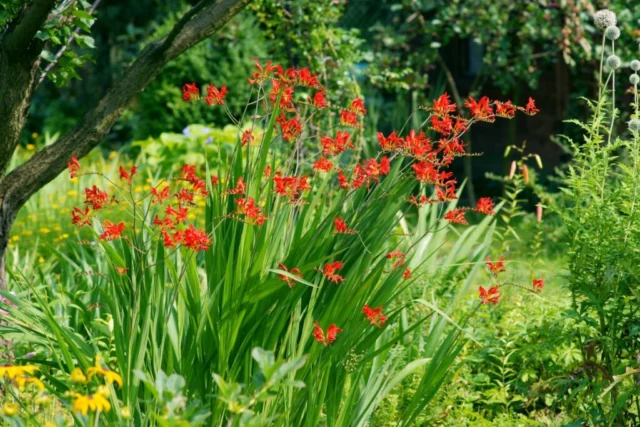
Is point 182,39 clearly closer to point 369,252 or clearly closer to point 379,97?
point 369,252

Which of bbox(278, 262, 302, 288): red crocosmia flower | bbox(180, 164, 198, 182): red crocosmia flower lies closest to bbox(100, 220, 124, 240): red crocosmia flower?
bbox(180, 164, 198, 182): red crocosmia flower

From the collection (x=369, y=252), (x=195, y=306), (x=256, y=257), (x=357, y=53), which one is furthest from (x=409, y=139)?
(x=357, y=53)

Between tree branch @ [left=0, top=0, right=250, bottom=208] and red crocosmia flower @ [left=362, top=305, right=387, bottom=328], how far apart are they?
4.16 ft

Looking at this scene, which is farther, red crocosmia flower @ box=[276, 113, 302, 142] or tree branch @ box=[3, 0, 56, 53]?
tree branch @ box=[3, 0, 56, 53]

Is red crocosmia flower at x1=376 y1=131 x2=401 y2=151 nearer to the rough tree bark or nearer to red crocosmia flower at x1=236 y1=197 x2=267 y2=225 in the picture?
red crocosmia flower at x1=236 y1=197 x2=267 y2=225

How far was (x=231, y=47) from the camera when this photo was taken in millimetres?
9500

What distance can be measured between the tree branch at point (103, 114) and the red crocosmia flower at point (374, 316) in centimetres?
127

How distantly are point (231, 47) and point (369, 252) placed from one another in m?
7.26

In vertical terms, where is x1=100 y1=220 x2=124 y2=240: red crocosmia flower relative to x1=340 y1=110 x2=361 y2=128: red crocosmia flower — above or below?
below

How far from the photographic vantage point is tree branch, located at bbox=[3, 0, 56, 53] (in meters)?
2.84

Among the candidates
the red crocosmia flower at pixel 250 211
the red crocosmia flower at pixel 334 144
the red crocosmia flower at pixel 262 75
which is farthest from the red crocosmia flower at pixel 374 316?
the red crocosmia flower at pixel 262 75

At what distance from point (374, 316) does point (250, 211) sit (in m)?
0.41

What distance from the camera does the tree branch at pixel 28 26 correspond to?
284cm

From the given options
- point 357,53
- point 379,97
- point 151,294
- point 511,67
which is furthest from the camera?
point 379,97
